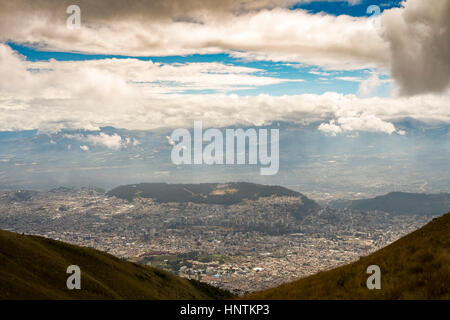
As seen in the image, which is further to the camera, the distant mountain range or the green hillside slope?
the green hillside slope

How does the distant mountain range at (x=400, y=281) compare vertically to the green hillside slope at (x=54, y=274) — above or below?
above

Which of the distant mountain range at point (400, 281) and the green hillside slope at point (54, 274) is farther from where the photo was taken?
the green hillside slope at point (54, 274)

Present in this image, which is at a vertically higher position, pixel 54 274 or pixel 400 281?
pixel 400 281

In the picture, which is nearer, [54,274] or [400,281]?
[400,281]

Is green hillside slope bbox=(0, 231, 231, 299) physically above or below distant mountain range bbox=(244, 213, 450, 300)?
below
